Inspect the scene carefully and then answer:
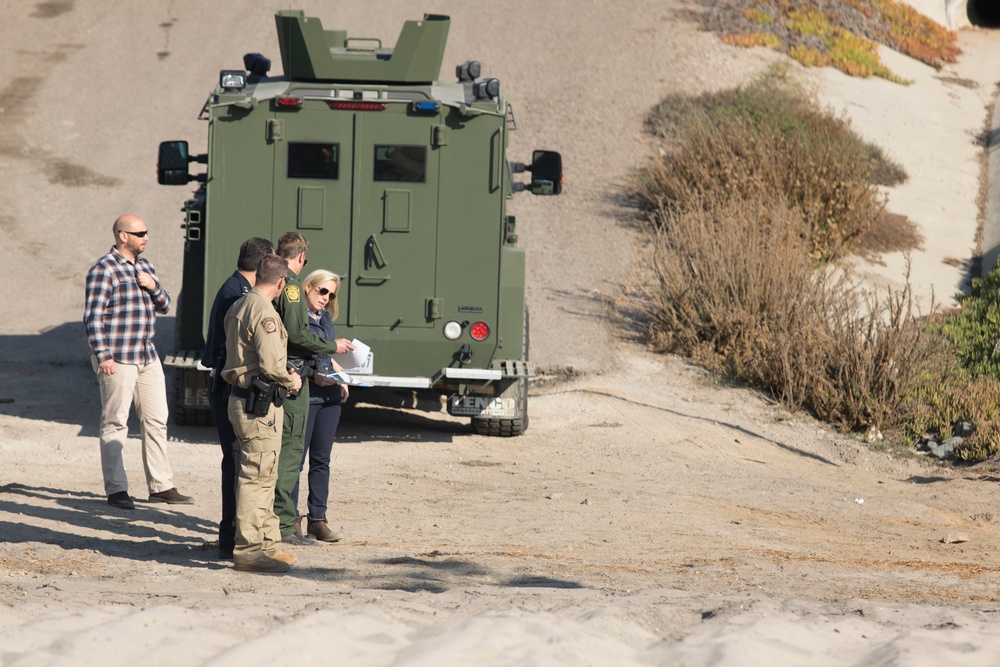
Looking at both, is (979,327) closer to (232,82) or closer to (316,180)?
(316,180)

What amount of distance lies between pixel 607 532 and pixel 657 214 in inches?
462

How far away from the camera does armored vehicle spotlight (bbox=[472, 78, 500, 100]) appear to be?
398 inches

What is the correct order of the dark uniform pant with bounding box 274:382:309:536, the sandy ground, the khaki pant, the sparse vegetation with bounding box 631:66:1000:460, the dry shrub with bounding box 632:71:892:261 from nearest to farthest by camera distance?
the sandy ground < the dark uniform pant with bounding box 274:382:309:536 < the khaki pant < the sparse vegetation with bounding box 631:66:1000:460 < the dry shrub with bounding box 632:71:892:261

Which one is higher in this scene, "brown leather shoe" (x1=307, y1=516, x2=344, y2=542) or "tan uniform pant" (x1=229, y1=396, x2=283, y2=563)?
"tan uniform pant" (x1=229, y1=396, x2=283, y2=563)

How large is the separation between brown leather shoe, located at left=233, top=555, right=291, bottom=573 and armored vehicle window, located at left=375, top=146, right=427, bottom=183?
172 inches

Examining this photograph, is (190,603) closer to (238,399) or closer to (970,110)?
(238,399)

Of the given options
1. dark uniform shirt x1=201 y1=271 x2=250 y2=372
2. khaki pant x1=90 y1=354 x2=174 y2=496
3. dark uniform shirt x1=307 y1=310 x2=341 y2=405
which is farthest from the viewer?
khaki pant x1=90 y1=354 x2=174 y2=496

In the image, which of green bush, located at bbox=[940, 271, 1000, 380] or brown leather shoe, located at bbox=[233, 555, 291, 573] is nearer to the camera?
brown leather shoe, located at bbox=[233, 555, 291, 573]

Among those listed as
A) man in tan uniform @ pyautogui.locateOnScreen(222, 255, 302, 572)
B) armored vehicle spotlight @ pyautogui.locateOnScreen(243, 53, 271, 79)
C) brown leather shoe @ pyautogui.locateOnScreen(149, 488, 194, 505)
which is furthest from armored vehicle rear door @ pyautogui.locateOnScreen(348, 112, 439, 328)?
man in tan uniform @ pyautogui.locateOnScreen(222, 255, 302, 572)

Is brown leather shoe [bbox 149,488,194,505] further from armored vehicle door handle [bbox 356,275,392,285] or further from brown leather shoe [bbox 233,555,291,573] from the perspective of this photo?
Result: armored vehicle door handle [bbox 356,275,392,285]

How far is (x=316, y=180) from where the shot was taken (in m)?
9.98

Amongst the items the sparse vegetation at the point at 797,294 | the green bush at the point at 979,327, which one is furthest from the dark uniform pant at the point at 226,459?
the green bush at the point at 979,327

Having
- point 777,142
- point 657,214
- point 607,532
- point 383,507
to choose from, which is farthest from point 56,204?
point 607,532

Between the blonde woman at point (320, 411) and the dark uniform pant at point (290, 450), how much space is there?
0.10 m
